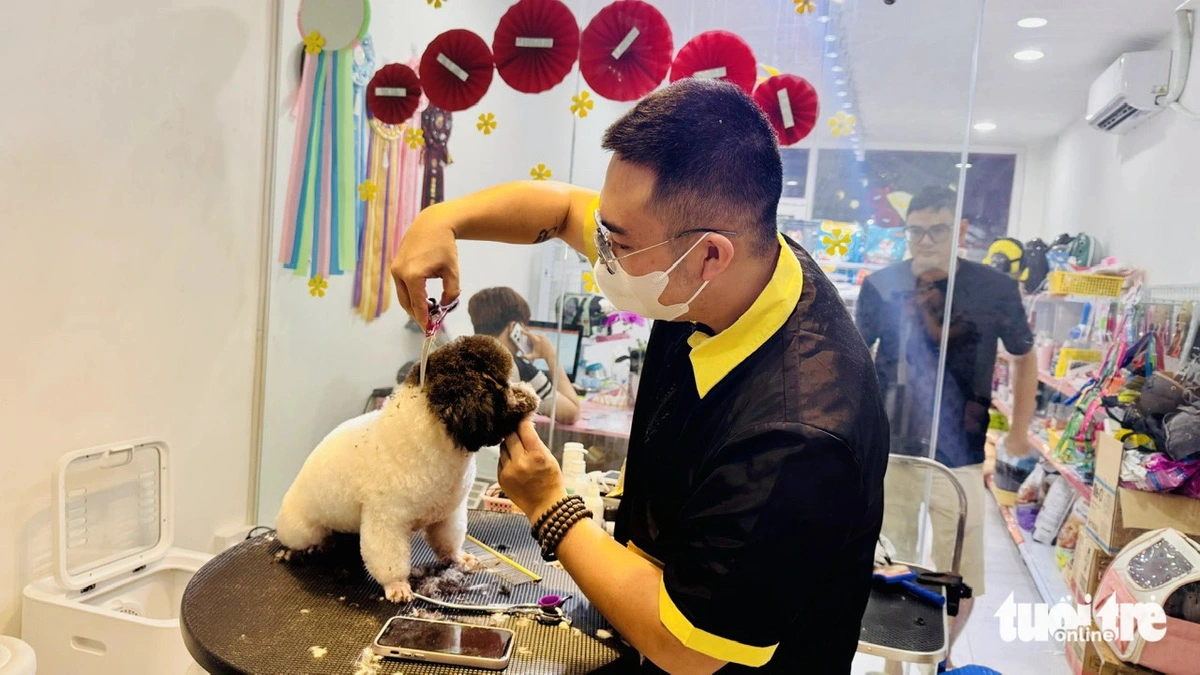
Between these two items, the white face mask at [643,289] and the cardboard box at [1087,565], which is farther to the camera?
the cardboard box at [1087,565]

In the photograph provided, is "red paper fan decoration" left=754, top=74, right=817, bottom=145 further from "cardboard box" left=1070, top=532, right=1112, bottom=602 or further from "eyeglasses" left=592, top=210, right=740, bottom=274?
"cardboard box" left=1070, top=532, right=1112, bottom=602

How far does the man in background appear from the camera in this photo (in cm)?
231

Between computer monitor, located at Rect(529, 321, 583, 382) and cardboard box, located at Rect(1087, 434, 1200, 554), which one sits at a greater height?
computer monitor, located at Rect(529, 321, 583, 382)

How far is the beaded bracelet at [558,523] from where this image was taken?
963mm

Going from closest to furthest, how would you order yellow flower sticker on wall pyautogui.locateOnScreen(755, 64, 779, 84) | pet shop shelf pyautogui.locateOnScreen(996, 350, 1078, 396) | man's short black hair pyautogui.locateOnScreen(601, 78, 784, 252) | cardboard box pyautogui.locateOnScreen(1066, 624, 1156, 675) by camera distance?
man's short black hair pyautogui.locateOnScreen(601, 78, 784, 252) < cardboard box pyautogui.locateOnScreen(1066, 624, 1156, 675) < yellow flower sticker on wall pyautogui.locateOnScreen(755, 64, 779, 84) < pet shop shelf pyautogui.locateOnScreen(996, 350, 1078, 396)

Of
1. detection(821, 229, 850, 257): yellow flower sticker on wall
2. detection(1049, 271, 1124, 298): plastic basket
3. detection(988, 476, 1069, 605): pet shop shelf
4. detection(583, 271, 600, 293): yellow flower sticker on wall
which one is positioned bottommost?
detection(988, 476, 1069, 605): pet shop shelf

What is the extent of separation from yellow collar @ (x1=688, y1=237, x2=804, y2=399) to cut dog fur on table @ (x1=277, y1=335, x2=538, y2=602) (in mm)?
340

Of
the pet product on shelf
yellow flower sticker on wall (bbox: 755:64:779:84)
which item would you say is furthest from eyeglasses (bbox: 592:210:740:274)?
the pet product on shelf

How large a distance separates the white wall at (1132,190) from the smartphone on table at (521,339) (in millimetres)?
1919

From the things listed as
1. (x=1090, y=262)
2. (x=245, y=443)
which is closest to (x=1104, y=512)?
(x=1090, y=262)

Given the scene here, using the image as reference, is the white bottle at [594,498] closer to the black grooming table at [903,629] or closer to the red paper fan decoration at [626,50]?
the black grooming table at [903,629]

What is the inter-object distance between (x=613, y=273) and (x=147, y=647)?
1.47 metres

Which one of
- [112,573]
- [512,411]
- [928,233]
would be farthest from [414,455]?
[928,233]

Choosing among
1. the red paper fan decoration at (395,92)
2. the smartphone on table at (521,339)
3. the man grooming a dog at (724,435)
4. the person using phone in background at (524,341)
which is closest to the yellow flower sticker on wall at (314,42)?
the red paper fan decoration at (395,92)
